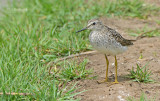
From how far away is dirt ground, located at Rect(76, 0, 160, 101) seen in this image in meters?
4.47

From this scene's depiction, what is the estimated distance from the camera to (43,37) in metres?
6.64

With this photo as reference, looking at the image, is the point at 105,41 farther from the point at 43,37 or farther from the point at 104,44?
the point at 43,37

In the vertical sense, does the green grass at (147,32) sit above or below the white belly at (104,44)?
above

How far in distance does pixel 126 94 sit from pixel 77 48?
84.7 inches

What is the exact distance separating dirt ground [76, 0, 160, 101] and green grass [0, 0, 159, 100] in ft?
1.01

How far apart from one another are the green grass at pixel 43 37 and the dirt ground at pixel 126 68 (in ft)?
1.01

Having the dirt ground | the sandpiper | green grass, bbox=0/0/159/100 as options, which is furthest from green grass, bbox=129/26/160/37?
the sandpiper

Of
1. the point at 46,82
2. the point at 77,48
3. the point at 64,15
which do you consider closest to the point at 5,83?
the point at 46,82

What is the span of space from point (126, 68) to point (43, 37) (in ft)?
7.24

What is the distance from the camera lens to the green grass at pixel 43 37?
14.8 feet

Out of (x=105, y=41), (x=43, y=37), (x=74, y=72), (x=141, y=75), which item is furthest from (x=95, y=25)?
(x=43, y=37)

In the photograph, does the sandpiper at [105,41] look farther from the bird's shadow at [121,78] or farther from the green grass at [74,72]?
the green grass at [74,72]

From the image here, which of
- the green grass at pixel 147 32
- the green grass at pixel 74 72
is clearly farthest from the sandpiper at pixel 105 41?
the green grass at pixel 147 32

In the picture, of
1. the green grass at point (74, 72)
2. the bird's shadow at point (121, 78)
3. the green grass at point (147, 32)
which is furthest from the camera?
the green grass at point (147, 32)
